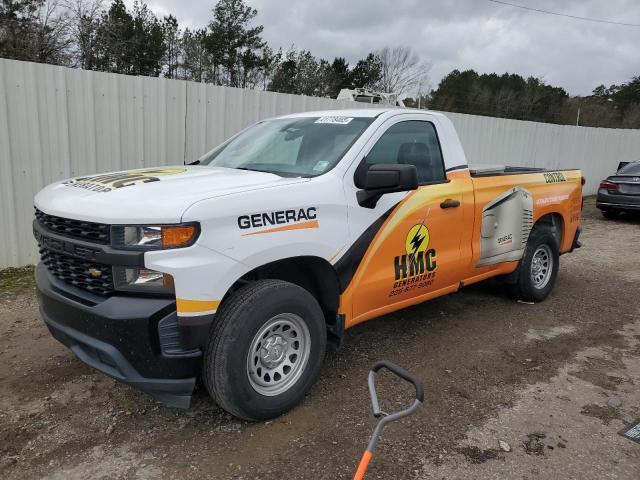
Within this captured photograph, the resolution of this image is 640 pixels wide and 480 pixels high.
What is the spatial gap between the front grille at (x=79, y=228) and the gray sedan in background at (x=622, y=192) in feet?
40.7

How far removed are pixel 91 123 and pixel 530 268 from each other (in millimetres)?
5425

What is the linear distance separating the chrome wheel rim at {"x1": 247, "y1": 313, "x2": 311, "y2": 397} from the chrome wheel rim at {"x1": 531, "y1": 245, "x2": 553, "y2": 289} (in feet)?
11.2

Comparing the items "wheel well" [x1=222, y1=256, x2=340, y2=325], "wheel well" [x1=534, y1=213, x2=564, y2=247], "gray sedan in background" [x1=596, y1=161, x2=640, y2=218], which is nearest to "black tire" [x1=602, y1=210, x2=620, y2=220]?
"gray sedan in background" [x1=596, y1=161, x2=640, y2=218]

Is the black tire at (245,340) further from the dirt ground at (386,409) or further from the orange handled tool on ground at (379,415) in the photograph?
the orange handled tool on ground at (379,415)

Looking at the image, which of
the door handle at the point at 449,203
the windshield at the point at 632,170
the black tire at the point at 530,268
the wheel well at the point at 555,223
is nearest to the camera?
the door handle at the point at 449,203

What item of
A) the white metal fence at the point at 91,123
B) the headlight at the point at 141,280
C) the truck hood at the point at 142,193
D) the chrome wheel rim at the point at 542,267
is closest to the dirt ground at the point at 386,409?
the chrome wheel rim at the point at 542,267

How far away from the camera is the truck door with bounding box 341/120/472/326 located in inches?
139

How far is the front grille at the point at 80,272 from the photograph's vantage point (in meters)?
2.71

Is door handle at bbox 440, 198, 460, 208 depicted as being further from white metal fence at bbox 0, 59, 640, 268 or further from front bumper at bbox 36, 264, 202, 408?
white metal fence at bbox 0, 59, 640, 268

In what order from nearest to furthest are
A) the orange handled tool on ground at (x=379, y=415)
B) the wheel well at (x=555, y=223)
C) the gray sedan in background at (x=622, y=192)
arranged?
the orange handled tool on ground at (x=379, y=415) → the wheel well at (x=555, y=223) → the gray sedan in background at (x=622, y=192)

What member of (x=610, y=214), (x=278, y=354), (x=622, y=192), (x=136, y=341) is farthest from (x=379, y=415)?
Result: (x=610, y=214)

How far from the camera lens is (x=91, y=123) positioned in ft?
20.7

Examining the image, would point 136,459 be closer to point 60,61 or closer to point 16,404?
point 16,404

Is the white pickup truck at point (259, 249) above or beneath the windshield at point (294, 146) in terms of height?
beneath
